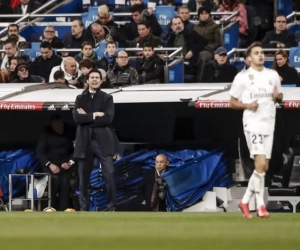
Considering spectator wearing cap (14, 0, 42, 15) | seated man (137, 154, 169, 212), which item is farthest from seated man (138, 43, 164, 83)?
spectator wearing cap (14, 0, 42, 15)

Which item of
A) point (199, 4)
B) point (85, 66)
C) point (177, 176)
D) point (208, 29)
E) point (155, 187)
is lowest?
point (155, 187)

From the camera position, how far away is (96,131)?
58.9 feet

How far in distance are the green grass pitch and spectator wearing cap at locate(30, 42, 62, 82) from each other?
5.97m

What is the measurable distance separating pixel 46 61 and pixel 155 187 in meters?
4.25

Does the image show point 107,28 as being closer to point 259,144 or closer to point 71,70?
point 71,70

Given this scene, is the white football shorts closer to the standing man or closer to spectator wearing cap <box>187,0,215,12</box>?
the standing man

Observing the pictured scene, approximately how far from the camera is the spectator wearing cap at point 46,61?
21922mm

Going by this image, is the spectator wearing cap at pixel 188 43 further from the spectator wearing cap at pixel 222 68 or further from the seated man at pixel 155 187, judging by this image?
the seated man at pixel 155 187

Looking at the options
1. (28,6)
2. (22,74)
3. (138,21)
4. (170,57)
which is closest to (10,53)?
(22,74)

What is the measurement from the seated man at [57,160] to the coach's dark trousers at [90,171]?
3.50 ft

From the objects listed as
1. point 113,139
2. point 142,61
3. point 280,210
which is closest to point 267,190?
point 280,210

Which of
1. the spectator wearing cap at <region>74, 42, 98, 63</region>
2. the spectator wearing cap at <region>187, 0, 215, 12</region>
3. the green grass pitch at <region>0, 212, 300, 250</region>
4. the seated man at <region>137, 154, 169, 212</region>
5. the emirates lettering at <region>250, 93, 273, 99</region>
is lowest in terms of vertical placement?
the seated man at <region>137, 154, 169, 212</region>

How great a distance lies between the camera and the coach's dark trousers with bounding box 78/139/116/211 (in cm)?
1789

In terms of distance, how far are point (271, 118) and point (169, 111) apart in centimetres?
564
